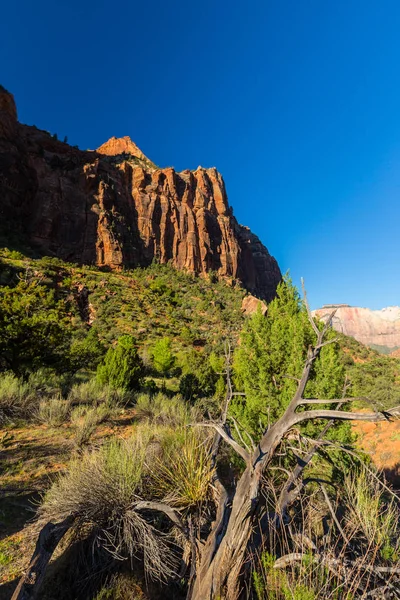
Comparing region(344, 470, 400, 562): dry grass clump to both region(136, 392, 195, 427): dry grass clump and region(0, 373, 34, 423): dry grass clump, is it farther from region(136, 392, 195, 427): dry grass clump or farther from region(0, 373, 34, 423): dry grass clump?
region(0, 373, 34, 423): dry grass clump

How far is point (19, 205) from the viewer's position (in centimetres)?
5009

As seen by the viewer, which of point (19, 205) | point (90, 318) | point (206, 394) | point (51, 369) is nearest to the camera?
point (51, 369)

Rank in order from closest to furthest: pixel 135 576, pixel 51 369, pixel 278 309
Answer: pixel 135 576 < pixel 278 309 < pixel 51 369

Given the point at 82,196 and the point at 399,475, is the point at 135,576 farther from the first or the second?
the point at 82,196

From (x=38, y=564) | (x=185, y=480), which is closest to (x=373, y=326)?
(x=185, y=480)

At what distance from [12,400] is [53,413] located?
47.5 inches

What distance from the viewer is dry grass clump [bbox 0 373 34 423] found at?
6707 mm

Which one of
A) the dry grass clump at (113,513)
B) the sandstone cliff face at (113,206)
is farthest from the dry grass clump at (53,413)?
the sandstone cliff face at (113,206)

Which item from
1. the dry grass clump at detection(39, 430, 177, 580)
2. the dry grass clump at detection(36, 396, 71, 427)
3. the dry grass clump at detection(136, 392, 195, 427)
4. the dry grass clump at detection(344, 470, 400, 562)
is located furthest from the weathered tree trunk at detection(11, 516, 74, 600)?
the dry grass clump at detection(36, 396, 71, 427)

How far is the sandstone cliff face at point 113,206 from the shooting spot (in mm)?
51188

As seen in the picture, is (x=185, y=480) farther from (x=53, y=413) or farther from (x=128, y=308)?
(x=128, y=308)

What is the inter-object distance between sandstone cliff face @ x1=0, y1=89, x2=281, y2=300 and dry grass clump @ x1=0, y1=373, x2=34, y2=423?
48.6 m

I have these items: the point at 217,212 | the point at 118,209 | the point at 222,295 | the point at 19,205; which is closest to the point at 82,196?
the point at 118,209

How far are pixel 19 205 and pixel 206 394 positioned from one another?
179ft
